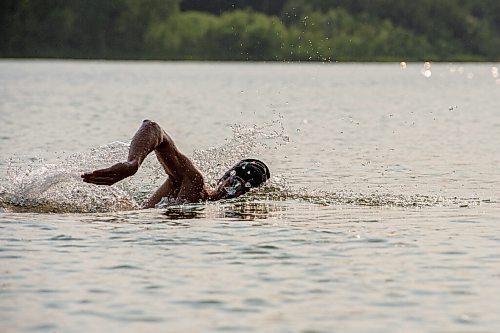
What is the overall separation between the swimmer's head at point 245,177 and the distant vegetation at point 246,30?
356ft

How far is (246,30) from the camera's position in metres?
128

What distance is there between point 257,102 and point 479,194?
36.3 meters

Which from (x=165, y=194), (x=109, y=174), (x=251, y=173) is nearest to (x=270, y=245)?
(x=109, y=174)

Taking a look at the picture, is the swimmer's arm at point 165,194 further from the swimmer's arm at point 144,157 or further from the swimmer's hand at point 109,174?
the swimmer's hand at point 109,174

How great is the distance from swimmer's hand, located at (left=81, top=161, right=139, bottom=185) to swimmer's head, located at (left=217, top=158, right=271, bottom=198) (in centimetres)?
257

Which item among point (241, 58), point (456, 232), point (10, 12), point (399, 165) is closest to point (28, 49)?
point (10, 12)

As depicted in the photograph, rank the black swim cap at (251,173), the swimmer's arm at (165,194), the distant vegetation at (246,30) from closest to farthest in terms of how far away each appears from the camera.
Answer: the black swim cap at (251,173)
the swimmer's arm at (165,194)
the distant vegetation at (246,30)

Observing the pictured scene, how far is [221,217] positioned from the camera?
52.9 ft

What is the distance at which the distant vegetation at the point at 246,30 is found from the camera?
12775 centimetres

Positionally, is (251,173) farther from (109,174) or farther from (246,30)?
(246,30)

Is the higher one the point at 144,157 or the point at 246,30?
the point at 246,30

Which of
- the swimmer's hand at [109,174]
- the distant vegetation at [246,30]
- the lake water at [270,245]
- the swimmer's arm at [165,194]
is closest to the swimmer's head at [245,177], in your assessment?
the lake water at [270,245]

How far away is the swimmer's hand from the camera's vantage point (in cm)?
1428

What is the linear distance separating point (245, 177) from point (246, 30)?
111964 millimetres
